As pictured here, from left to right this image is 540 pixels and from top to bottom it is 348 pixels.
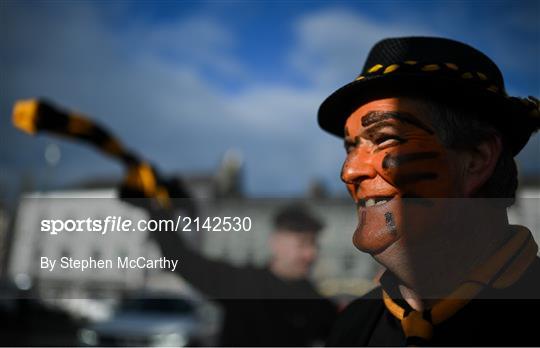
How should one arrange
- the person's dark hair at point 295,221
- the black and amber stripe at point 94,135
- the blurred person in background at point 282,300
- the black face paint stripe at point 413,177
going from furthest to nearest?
1. the person's dark hair at point 295,221
2. the blurred person in background at point 282,300
3. the black and amber stripe at point 94,135
4. the black face paint stripe at point 413,177

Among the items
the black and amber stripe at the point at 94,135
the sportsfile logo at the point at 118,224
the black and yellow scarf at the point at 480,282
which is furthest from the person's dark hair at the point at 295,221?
the black and yellow scarf at the point at 480,282

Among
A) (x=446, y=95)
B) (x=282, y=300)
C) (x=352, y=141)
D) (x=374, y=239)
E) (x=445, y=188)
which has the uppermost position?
(x=446, y=95)

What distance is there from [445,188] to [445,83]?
9.8 inches

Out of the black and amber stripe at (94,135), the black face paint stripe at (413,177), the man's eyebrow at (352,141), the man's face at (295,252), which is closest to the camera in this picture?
the black face paint stripe at (413,177)

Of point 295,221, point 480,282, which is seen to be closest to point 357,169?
point 480,282

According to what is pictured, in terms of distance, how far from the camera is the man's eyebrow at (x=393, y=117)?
1214 millimetres

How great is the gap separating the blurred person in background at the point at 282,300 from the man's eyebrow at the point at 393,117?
2.43 m

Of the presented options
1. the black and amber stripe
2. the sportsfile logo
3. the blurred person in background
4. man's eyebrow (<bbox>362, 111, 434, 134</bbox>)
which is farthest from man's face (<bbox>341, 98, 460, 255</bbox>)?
the blurred person in background

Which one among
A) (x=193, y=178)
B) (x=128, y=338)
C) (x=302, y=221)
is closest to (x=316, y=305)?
(x=302, y=221)

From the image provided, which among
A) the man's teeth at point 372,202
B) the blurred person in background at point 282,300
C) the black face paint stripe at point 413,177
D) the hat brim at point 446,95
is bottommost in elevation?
the blurred person in background at point 282,300

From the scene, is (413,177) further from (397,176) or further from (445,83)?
(445,83)

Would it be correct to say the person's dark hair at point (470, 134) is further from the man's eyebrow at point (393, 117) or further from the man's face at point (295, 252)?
the man's face at point (295, 252)

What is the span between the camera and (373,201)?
121 cm

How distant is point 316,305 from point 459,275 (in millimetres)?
2806
